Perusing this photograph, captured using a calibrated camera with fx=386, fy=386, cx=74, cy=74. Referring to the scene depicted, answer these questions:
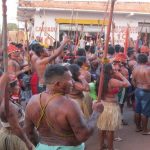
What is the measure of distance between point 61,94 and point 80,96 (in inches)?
119

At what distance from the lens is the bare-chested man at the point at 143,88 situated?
25.7ft

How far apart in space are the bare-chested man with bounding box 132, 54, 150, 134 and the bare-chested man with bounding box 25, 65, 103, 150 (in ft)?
14.5

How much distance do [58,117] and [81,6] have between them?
19036 mm

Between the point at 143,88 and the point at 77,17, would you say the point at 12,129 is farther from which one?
the point at 77,17

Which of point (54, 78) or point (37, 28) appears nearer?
point (54, 78)

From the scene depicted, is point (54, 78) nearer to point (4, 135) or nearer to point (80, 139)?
point (80, 139)

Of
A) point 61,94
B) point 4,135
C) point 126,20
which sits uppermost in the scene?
point 126,20

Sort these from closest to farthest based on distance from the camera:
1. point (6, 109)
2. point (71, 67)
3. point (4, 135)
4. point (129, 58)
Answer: point (6, 109) < point (4, 135) < point (71, 67) < point (129, 58)

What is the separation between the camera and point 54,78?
136 inches

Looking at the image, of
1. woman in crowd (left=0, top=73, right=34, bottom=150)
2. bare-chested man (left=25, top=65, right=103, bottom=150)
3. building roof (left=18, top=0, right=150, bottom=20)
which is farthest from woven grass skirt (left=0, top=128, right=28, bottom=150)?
building roof (left=18, top=0, right=150, bottom=20)

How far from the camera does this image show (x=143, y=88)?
26.0ft

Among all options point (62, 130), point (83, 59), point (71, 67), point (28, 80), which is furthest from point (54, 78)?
point (28, 80)

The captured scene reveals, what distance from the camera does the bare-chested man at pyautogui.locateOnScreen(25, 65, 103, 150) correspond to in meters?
3.31

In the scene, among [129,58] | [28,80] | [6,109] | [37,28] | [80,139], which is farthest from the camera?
[37,28]
